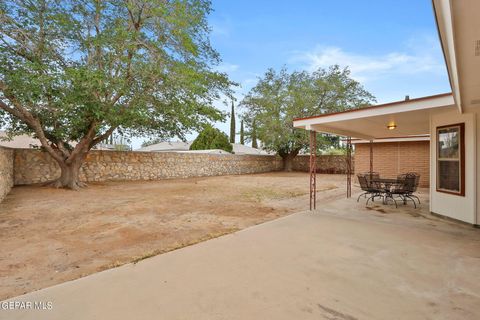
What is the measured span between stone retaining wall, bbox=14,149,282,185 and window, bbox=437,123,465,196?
1304 cm

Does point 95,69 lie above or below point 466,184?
above

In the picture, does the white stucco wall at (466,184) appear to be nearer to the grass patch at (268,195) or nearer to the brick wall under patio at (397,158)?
the grass patch at (268,195)

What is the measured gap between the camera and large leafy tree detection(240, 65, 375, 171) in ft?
63.2

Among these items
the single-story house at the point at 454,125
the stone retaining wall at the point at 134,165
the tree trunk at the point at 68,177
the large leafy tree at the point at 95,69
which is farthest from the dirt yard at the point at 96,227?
the single-story house at the point at 454,125

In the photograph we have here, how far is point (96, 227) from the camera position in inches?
186

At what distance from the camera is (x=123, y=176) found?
42.7 feet

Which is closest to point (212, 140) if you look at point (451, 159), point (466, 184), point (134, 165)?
point (134, 165)

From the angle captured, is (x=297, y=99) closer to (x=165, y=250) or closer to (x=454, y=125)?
(x=454, y=125)

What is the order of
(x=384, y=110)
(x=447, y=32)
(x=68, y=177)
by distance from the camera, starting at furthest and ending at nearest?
(x=68, y=177) < (x=384, y=110) < (x=447, y=32)

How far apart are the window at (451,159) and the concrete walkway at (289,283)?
1590mm

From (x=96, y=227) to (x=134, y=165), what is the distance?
30.6 ft

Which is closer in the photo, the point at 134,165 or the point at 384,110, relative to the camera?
the point at 384,110

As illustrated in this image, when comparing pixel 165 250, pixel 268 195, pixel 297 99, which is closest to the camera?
pixel 165 250

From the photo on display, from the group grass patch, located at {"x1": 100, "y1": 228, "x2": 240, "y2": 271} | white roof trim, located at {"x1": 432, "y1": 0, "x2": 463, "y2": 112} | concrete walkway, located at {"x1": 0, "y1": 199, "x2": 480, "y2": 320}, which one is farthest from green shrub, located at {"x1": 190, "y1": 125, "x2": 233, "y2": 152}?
white roof trim, located at {"x1": 432, "y1": 0, "x2": 463, "y2": 112}
